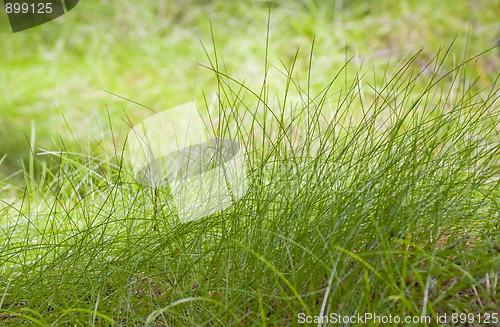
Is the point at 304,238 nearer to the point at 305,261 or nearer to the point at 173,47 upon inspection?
the point at 305,261

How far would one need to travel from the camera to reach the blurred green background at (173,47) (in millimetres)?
3211

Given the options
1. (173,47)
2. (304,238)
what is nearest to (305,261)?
(304,238)

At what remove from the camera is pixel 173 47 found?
3742mm

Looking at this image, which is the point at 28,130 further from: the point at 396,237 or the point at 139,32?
the point at 396,237

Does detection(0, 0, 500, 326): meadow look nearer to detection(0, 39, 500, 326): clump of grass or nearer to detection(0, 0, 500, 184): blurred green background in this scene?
detection(0, 39, 500, 326): clump of grass

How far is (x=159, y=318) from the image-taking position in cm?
89

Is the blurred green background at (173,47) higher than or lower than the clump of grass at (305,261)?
higher

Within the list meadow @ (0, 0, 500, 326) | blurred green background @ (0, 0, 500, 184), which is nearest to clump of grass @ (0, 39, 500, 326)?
meadow @ (0, 0, 500, 326)

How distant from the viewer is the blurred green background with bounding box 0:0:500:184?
10.5 feet

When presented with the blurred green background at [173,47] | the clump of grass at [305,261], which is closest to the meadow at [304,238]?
the clump of grass at [305,261]

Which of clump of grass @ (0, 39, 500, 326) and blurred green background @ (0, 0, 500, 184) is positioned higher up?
blurred green background @ (0, 0, 500, 184)

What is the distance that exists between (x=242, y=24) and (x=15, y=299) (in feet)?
10.6

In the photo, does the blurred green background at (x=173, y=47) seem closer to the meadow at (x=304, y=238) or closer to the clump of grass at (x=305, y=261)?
the meadow at (x=304, y=238)

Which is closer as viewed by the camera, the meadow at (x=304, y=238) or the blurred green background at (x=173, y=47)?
the meadow at (x=304, y=238)
